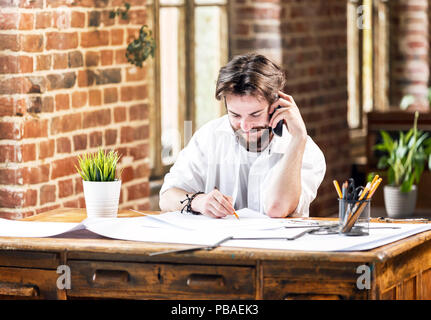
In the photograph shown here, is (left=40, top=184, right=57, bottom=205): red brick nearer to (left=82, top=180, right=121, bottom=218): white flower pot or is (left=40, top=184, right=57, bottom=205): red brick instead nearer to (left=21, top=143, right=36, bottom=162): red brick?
(left=21, top=143, right=36, bottom=162): red brick

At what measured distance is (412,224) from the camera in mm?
2709

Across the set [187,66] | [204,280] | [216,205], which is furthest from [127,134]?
[204,280]

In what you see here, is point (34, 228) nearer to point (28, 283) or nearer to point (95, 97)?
point (28, 283)

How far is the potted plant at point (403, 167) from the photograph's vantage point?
5711 mm

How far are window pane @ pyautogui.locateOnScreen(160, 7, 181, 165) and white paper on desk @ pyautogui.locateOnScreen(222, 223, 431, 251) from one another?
272cm

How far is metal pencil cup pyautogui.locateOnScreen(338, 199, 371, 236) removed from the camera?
99.3 inches

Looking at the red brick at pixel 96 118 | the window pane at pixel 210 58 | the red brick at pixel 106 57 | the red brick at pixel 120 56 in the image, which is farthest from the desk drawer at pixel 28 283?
the window pane at pixel 210 58

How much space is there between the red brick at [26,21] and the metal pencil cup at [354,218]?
168 centimetres

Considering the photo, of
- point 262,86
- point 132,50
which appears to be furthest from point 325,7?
point 262,86

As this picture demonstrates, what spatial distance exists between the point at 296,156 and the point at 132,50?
5.30 feet

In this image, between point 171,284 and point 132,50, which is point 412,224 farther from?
point 132,50

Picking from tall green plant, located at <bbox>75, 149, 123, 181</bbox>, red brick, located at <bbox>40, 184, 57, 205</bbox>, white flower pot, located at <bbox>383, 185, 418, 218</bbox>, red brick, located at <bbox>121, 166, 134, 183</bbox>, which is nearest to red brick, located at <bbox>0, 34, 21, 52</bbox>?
red brick, located at <bbox>40, 184, 57, 205</bbox>

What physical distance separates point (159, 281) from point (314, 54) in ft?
12.6

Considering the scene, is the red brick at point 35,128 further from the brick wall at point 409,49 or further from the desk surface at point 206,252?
the brick wall at point 409,49
